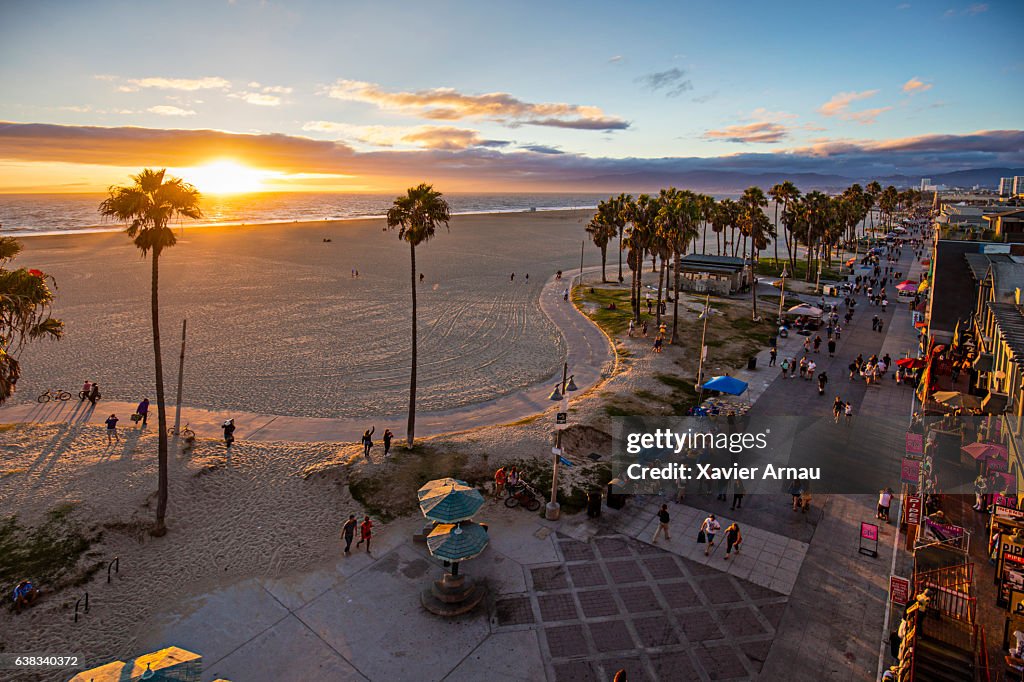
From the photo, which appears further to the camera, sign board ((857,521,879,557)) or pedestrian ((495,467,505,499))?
pedestrian ((495,467,505,499))

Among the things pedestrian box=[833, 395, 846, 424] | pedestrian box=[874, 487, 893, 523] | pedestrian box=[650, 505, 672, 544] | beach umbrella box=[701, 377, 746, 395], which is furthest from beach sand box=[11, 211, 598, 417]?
pedestrian box=[874, 487, 893, 523]

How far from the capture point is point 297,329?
4475 cm

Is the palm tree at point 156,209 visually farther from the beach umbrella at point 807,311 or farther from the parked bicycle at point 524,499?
the beach umbrella at point 807,311

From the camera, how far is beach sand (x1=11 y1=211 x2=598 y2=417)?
105 feet

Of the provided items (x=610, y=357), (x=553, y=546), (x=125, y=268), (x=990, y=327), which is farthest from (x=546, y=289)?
(x=125, y=268)

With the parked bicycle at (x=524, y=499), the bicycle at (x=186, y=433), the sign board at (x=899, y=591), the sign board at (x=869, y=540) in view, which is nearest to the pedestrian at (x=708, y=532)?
the sign board at (x=869, y=540)

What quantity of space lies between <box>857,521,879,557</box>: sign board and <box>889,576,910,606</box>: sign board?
88.2 inches

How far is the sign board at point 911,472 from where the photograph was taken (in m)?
20.3

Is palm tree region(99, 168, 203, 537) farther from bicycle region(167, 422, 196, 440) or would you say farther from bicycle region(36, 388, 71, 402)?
bicycle region(36, 388, 71, 402)

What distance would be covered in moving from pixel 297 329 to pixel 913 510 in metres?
41.7

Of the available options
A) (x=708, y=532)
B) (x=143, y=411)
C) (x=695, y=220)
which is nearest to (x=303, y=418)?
(x=143, y=411)

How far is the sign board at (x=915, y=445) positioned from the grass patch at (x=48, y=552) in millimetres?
30649

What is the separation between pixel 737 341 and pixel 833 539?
25044 mm

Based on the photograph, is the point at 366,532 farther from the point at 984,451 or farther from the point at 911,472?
the point at 984,451
